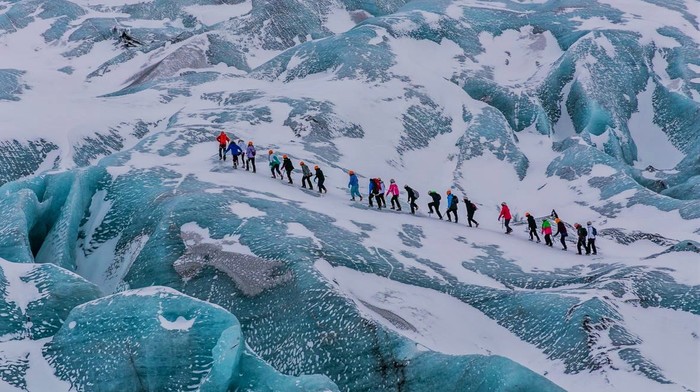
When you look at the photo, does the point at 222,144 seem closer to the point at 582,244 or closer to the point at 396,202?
the point at 396,202

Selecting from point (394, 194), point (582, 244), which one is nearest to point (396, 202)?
point (394, 194)

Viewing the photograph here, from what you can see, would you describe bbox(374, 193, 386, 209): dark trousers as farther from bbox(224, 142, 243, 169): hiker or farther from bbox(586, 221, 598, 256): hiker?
bbox(586, 221, 598, 256): hiker

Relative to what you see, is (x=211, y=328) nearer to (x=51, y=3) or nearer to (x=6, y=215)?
(x=6, y=215)

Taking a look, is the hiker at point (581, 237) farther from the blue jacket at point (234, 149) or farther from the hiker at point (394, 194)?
the blue jacket at point (234, 149)

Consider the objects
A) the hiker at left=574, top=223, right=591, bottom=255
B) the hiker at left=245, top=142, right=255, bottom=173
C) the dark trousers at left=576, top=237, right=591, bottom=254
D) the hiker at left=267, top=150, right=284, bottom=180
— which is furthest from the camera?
the hiker at left=267, top=150, right=284, bottom=180

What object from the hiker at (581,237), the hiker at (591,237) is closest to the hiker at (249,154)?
the hiker at (581,237)

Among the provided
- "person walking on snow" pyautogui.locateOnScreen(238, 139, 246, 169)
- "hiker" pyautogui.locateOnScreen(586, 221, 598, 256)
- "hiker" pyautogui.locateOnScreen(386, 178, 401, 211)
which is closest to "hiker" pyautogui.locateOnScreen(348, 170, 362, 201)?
"hiker" pyautogui.locateOnScreen(386, 178, 401, 211)

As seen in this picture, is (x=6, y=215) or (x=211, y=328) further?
(x=6, y=215)

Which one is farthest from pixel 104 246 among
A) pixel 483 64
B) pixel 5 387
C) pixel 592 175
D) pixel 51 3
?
pixel 51 3
